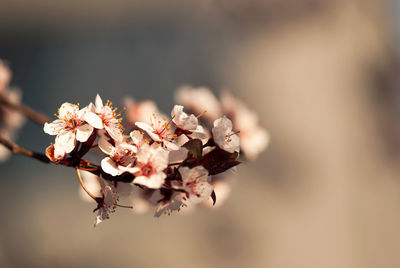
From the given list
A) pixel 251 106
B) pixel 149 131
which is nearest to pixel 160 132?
pixel 149 131

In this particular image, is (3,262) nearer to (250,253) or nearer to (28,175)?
(28,175)

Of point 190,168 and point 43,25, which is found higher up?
point 190,168

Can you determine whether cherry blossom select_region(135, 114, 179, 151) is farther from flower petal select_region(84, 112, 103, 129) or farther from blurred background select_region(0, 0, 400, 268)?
blurred background select_region(0, 0, 400, 268)

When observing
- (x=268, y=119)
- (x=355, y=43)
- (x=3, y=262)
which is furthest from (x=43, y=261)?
(x=355, y=43)

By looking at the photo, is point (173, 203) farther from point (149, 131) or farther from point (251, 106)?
point (251, 106)

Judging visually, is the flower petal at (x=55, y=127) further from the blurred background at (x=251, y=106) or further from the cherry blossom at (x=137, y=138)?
the blurred background at (x=251, y=106)

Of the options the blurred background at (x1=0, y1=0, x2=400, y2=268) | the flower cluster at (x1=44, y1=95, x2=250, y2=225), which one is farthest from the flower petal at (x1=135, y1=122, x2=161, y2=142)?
the blurred background at (x1=0, y1=0, x2=400, y2=268)
